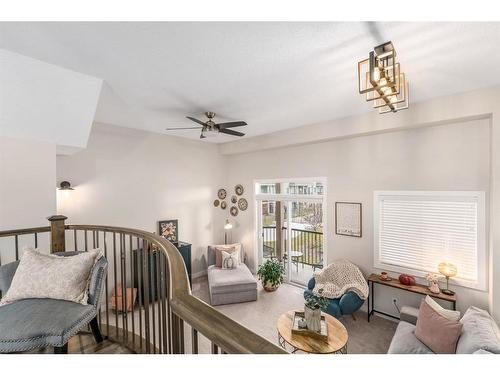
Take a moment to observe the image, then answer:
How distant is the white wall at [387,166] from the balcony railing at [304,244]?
385 mm

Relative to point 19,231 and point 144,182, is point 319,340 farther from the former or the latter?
point 144,182

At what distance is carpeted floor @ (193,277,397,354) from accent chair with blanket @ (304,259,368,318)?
287 mm

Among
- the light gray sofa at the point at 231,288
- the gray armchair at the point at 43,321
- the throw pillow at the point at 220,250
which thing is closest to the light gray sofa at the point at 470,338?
→ the light gray sofa at the point at 231,288

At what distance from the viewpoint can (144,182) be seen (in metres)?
4.55

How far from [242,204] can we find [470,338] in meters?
4.32

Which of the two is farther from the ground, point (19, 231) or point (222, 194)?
point (222, 194)

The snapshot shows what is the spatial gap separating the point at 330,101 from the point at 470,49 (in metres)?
1.43

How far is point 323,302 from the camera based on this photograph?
277 centimetres

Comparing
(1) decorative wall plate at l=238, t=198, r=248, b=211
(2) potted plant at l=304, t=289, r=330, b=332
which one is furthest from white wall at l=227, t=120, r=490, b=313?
(2) potted plant at l=304, t=289, r=330, b=332

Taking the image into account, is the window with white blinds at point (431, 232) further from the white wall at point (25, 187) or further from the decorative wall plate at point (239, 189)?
the white wall at point (25, 187)

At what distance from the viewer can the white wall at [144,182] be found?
12.4 feet

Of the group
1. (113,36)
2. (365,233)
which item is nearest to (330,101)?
(365,233)

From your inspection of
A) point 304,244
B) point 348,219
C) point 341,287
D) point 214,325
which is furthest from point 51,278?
point 304,244
